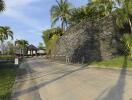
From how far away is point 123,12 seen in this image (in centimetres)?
3672

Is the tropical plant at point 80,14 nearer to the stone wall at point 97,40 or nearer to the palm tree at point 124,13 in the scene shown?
the stone wall at point 97,40

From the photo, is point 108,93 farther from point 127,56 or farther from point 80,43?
point 80,43

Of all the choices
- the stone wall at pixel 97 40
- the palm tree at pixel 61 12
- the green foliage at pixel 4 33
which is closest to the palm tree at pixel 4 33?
the green foliage at pixel 4 33

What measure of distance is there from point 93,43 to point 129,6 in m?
6.61

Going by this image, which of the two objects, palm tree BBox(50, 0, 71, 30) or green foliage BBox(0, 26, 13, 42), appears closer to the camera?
palm tree BBox(50, 0, 71, 30)

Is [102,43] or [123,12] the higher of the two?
[123,12]

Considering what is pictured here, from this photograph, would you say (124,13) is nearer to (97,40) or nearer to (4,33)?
(97,40)

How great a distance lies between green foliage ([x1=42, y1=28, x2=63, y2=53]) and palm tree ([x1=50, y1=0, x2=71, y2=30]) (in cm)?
246

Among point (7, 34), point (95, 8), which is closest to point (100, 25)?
point (95, 8)

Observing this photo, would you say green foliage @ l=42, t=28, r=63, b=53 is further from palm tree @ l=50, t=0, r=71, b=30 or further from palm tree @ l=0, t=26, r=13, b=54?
palm tree @ l=0, t=26, r=13, b=54

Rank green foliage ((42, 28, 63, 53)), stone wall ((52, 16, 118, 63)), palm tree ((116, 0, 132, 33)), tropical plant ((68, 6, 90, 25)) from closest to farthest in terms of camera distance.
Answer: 1. palm tree ((116, 0, 132, 33))
2. stone wall ((52, 16, 118, 63))
3. tropical plant ((68, 6, 90, 25))
4. green foliage ((42, 28, 63, 53))

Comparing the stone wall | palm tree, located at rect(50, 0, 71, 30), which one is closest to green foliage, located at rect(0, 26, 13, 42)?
palm tree, located at rect(50, 0, 71, 30)

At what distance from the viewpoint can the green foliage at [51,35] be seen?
67031mm

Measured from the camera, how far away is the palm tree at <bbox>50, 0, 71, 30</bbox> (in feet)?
216
